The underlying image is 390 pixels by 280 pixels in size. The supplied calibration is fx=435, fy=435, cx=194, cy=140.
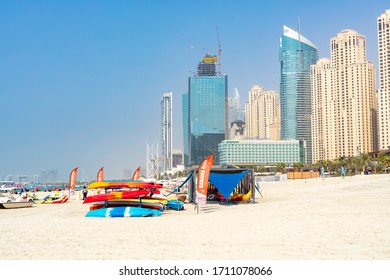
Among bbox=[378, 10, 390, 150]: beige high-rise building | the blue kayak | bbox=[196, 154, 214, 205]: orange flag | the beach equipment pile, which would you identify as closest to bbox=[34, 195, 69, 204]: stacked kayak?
the beach equipment pile

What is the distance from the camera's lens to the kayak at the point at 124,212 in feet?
65.5

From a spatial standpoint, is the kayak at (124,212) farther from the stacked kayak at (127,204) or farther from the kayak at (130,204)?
the kayak at (130,204)

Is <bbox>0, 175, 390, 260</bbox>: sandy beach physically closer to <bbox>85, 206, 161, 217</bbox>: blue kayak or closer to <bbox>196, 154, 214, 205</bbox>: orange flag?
<bbox>85, 206, 161, 217</bbox>: blue kayak

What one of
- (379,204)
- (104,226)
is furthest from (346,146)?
(104,226)

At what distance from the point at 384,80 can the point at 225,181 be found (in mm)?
111129

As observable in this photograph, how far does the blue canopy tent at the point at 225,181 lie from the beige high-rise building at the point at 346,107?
119 metres

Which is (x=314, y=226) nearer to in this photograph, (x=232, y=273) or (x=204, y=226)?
(x=204, y=226)

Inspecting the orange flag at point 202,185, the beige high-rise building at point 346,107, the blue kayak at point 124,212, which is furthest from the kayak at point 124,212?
the beige high-rise building at point 346,107

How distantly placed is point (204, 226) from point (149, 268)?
7.48 m

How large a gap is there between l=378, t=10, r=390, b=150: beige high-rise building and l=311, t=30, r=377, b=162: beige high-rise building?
16.2m

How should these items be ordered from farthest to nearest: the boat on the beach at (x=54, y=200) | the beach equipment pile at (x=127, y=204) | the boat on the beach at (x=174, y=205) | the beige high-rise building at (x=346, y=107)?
the beige high-rise building at (x=346, y=107), the boat on the beach at (x=54, y=200), the boat on the beach at (x=174, y=205), the beach equipment pile at (x=127, y=204)

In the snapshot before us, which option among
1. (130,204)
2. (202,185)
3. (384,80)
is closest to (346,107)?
(384,80)

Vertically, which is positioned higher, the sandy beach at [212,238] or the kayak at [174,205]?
the sandy beach at [212,238]

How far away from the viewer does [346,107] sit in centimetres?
14738
